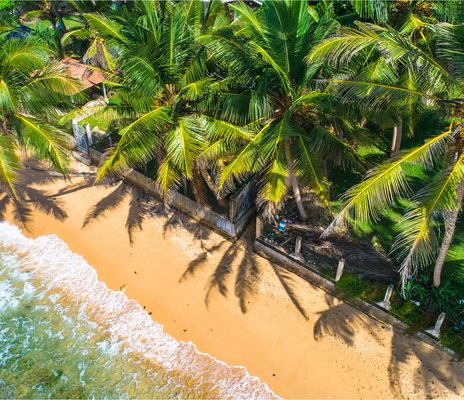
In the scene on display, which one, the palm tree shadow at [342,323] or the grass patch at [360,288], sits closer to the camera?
the palm tree shadow at [342,323]

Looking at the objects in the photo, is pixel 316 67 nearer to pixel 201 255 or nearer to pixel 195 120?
pixel 195 120

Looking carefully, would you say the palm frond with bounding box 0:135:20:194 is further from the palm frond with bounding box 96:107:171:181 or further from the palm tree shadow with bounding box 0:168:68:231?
the palm tree shadow with bounding box 0:168:68:231

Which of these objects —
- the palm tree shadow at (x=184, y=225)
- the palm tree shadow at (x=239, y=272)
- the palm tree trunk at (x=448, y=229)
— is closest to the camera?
the palm tree trunk at (x=448, y=229)

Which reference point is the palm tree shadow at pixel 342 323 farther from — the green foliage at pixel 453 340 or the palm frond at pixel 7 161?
the palm frond at pixel 7 161

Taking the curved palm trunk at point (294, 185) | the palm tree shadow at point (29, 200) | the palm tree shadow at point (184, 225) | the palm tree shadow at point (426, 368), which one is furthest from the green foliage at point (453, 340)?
the palm tree shadow at point (29, 200)

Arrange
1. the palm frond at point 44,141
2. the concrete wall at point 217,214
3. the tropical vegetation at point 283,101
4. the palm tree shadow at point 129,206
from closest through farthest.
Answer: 1. the tropical vegetation at point 283,101
2. the palm frond at point 44,141
3. the concrete wall at point 217,214
4. the palm tree shadow at point 129,206

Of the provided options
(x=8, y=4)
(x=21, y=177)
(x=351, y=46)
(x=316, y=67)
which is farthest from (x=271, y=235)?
(x=8, y=4)
